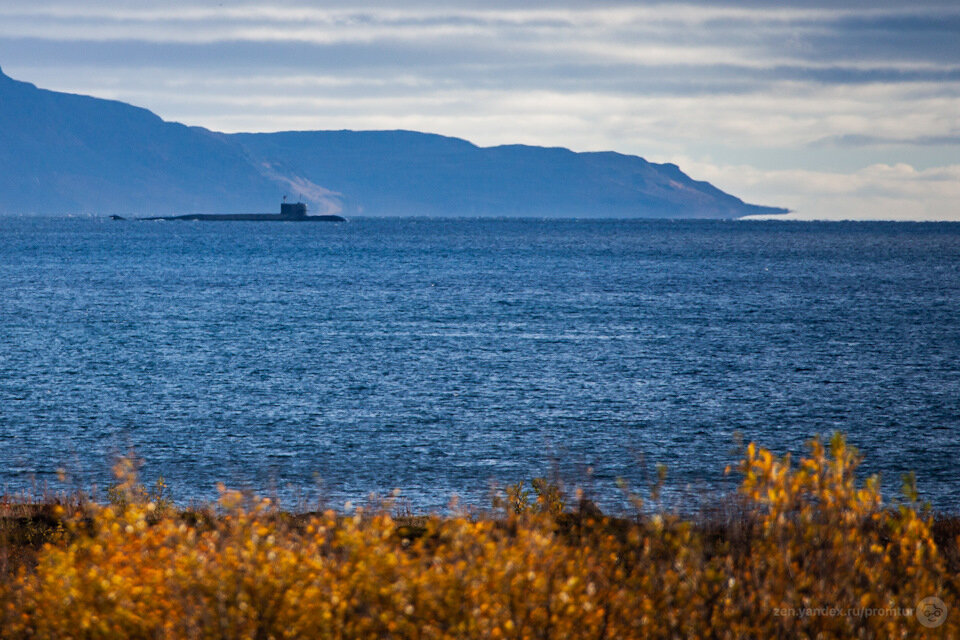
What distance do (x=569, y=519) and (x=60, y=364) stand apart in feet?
121

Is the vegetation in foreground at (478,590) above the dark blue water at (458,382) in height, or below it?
above

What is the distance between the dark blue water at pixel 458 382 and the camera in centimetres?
2812

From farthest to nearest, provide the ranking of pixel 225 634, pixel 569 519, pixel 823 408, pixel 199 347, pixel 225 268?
1. pixel 225 268
2. pixel 199 347
3. pixel 823 408
4. pixel 569 519
5. pixel 225 634

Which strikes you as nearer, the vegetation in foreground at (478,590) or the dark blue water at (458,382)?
the vegetation in foreground at (478,590)

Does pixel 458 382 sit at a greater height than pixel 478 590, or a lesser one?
lesser

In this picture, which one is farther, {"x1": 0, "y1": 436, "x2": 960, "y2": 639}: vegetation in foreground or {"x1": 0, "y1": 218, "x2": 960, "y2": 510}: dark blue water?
{"x1": 0, "y1": 218, "x2": 960, "y2": 510}: dark blue water

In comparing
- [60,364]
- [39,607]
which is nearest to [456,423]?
[60,364]

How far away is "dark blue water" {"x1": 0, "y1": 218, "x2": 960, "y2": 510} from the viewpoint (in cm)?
2812

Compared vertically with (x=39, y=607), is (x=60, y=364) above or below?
below

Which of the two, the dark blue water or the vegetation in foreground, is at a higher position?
the vegetation in foreground

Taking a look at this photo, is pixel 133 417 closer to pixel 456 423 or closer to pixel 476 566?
pixel 456 423

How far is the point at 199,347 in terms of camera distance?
5384 cm

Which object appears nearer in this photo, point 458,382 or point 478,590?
point 478,590

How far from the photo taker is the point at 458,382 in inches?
1663
